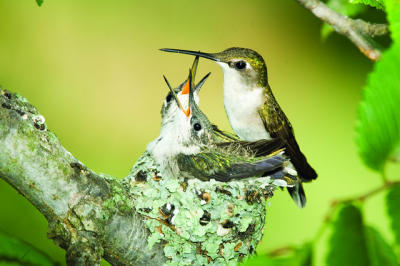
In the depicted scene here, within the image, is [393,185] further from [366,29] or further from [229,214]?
[229,214]

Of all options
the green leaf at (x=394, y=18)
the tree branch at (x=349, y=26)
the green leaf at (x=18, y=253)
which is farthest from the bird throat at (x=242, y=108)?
the green leaf at (x=394, y=18)

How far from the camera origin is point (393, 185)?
97cm

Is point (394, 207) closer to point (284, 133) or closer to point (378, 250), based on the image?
point (378, 250)

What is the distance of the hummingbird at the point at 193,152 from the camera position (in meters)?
2.26

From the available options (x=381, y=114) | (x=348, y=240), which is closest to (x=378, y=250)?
(x=348, y=240)

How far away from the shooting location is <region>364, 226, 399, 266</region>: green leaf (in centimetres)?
94

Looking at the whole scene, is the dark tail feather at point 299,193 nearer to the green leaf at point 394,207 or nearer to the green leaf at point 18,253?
the green leaf at point 394,207

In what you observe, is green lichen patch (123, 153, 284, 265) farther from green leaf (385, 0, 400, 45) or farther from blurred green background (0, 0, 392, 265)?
blurred green background (0, 0, 392, 265)

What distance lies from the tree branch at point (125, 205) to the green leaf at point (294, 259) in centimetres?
67

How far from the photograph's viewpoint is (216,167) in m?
2.27

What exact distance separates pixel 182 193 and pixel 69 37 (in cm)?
325

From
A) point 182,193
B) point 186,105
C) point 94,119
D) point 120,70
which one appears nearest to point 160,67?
point 120,70

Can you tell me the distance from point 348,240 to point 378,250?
0.26ft

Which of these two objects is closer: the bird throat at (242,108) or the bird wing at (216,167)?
the bird wing at (216,167)
